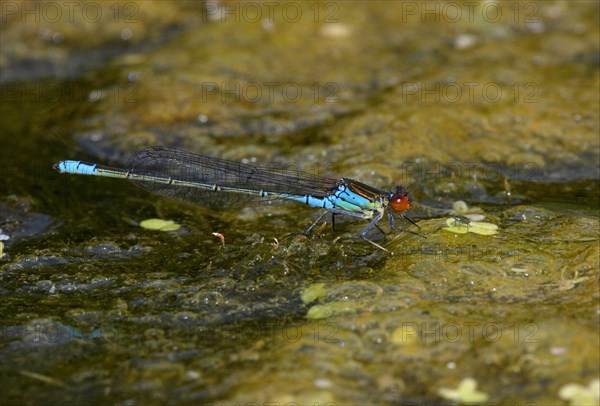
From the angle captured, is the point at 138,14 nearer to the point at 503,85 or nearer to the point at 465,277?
the point at 503,85

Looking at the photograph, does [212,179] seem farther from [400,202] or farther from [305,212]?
[400,202]

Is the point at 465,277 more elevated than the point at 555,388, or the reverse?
the point at 465,277

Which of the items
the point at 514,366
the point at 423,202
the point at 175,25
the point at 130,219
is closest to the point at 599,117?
the point at 423,202
